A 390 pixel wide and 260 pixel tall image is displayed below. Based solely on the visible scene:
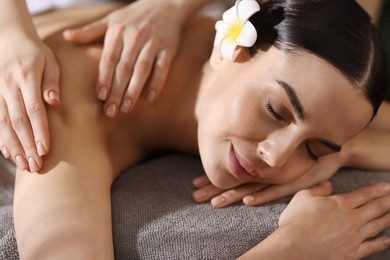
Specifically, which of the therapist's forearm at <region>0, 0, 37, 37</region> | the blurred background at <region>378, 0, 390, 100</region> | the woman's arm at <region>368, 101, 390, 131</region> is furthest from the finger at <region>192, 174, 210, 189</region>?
the blurred background at <region>378, 0, 390, 100</region>

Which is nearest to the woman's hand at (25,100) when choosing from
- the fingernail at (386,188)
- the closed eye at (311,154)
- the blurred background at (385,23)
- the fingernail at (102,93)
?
the fingernail at (102,93)

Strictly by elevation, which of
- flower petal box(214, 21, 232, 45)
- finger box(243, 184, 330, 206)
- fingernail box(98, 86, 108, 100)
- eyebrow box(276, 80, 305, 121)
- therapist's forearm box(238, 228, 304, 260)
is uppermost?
flower petal box(214, 21, 232, 45)

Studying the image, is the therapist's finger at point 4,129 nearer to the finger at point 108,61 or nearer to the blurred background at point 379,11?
the finger at point 108,61

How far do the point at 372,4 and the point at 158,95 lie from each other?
1.30 metres

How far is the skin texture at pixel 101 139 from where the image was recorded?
42.6 inches

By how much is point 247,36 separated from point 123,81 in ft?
1.10

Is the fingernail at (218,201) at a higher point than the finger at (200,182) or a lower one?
higher

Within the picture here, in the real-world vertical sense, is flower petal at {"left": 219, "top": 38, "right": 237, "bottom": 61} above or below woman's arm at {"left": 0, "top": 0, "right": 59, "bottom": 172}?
above

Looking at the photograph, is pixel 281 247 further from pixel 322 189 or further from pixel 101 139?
pixel 101 139

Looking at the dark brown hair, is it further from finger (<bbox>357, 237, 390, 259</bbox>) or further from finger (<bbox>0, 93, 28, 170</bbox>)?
finger (<bbox>0, 93, 28, 170</bbox>)

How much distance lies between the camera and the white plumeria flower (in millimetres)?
1194

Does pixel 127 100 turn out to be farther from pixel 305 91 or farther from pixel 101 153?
pixel 305 91

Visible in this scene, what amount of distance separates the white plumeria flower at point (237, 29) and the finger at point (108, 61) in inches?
10.6

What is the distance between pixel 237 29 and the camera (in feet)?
4.06
